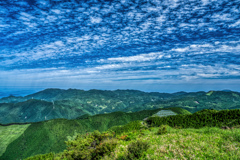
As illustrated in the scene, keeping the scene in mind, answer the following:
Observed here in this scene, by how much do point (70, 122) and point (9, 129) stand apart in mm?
76255

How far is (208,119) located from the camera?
23062mm

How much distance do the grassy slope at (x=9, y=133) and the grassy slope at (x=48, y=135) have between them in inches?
240

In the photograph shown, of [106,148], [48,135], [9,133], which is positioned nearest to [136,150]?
[106,148]

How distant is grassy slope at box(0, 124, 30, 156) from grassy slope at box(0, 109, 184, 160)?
610 cm

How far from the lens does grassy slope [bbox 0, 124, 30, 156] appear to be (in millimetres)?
144750

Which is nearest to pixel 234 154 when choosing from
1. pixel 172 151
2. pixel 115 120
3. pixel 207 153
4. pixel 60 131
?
pixel 207 153

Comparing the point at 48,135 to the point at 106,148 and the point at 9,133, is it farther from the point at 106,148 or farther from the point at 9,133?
the point at 106,148

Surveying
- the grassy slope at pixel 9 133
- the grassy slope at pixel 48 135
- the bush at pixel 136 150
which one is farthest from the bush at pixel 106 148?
the grassy slope at pixel 9 133

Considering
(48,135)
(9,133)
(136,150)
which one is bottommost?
(48,135)

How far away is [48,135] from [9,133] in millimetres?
50332

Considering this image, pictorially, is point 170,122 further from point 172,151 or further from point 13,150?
point 13,150

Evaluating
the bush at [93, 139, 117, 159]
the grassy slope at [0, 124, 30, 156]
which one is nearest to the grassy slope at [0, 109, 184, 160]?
the grassy slope at [0, 124, 30, 156]

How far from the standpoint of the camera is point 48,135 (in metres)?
155

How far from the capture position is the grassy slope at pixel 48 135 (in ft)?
457
